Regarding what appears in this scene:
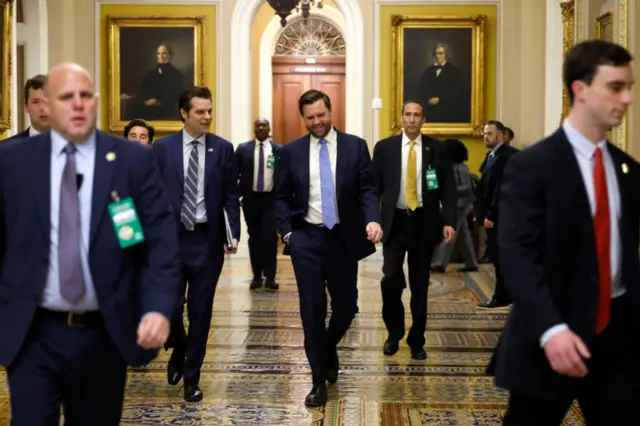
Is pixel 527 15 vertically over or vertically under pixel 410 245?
over

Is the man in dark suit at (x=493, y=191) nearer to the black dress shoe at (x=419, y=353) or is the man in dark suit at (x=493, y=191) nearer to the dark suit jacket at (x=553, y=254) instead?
the black dress shoe at (x=419, y=353)

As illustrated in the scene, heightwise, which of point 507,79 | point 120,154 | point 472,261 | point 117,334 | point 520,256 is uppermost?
point 507,79

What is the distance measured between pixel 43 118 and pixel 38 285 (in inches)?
112

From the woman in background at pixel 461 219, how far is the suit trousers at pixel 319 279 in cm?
646

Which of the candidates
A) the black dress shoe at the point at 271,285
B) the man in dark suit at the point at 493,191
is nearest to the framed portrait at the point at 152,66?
the black dress shoe at the point at 271,285

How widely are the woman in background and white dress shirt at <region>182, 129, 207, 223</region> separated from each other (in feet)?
21.9

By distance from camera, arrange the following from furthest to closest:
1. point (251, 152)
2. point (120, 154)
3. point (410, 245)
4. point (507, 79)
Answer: point (507, 79), point (251, 152), point (410, 245), point (120, 154)

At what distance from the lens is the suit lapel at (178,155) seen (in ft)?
19.1

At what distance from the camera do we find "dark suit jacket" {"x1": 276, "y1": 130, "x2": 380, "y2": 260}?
5.75 metres

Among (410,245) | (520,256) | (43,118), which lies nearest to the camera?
(520,256)

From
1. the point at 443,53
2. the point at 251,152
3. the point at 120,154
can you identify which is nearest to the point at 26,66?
the point at 251,152

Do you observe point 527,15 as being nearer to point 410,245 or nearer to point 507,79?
point 507,79

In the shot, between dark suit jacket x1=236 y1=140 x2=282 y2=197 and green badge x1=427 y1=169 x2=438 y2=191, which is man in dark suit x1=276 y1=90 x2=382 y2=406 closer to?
green badge x1=427 y1=169 x2=438 y2=191

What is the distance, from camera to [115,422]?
313 cm
